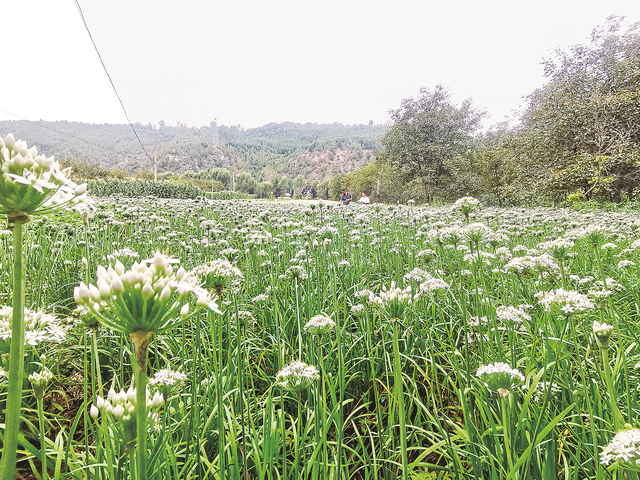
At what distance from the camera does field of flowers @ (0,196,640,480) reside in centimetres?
122

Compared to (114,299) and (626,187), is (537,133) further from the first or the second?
(114,299)

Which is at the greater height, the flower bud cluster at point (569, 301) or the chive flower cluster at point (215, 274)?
the chive flower cluster at point (215, 274)

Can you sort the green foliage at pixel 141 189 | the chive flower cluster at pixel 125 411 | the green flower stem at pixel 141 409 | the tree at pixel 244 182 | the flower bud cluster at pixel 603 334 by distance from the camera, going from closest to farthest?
the green flower stem at pixel 141 409 → the chive flower cluster at pixel 125 411 → the flower bud cluster at pixel 603 334 → the green foliage at pixel 141 189 → the tree at pixel 244 182

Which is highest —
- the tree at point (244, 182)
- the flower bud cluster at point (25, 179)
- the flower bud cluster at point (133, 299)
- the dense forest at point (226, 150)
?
the dense forest at point (226, 150)

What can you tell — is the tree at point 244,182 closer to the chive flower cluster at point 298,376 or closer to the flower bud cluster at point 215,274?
the flower bud cluster at point 215,274

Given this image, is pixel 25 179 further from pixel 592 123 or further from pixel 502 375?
pixel 592 123

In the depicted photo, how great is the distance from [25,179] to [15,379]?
48 centimetres

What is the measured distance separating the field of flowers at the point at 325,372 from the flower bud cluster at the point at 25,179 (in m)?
0.27

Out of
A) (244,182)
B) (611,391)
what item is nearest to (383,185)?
(611,391)

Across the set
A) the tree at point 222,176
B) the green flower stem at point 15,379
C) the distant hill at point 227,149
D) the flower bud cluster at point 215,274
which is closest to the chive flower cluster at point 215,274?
the flower bud cluster at point 215,274

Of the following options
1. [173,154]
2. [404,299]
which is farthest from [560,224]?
[173,154]

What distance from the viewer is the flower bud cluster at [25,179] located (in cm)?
79

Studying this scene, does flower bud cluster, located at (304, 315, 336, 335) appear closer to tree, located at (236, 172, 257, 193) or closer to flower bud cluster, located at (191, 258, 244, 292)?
flower bud cluster, located at (191, 258, 244, 292)

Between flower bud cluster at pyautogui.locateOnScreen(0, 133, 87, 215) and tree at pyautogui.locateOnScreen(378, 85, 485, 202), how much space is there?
33672 millimetres
